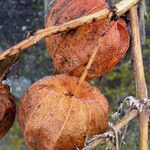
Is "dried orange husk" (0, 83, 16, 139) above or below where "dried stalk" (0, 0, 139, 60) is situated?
below

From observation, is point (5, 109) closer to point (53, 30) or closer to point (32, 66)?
point (53, 30)

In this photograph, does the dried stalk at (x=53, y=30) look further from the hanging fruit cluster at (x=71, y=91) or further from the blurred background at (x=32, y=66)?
the blurred background at (x=32, y=66)

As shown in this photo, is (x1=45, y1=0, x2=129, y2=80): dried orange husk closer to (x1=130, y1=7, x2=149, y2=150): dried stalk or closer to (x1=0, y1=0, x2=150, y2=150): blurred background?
(x1=130, y1=7, x2=149, y2=150): dried stalk

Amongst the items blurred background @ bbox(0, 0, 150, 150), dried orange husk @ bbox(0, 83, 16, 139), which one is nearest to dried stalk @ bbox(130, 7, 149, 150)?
dried orange husk @ bbox(0, 83, 16, 139)

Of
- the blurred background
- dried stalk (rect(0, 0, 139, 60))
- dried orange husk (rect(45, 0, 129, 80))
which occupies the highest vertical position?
dried stalk (rect(0, 0, 139, 60))

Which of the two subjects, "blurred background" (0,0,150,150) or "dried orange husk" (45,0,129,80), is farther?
"blurred background" (0,0,150,150)

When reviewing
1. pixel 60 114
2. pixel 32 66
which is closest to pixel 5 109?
pixel 60 114
